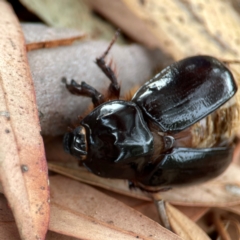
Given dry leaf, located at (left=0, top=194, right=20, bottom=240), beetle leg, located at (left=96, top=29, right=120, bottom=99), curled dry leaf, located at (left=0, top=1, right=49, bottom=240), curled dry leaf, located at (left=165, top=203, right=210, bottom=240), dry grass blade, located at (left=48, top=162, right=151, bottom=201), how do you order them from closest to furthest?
1. curled dry leaf, located at (left=0, top=1, right=49, bottom=240)
2. dry leaf, located at (left=0, top=194, right=20, bottom=240)
3. curled dry leaf, located at (left=165, top=203, right=210, bottom=240)
4. dry grass blade, located at (left=48, top=162, right=151, bottom=201)
5. beetle leg, located at (left=96, top=29, right=120, bottom=99)

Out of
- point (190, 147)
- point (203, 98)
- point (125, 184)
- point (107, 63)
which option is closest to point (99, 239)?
point (125, 184)

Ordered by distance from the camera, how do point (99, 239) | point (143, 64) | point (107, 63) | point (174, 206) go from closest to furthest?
1. point (99, 239)
2. point (174, 206)
3. point (107, 63)
4. point (143, 64)

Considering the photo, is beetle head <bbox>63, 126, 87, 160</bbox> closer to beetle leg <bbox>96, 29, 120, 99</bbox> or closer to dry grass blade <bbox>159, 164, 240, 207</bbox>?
beetle leg <bbox>96, 29, 120, 99</bbox>

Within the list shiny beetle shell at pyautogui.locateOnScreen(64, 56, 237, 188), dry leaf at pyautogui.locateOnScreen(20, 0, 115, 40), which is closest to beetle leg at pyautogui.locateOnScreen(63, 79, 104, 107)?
shiny beetle shell at pyautogui.locateOnScreen(64, 56, 237, 188)

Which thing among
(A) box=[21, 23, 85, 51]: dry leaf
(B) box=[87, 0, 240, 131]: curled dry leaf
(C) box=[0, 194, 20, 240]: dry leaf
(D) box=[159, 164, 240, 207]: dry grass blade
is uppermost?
(B) box=[87, 0, 240, 131]: curled dry leaf

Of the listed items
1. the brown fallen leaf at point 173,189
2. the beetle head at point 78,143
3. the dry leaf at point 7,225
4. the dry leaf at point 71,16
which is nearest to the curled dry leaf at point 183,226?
the brown fallen leaf at point 173,189

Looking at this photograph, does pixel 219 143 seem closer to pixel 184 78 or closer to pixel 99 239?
pixel 184 78

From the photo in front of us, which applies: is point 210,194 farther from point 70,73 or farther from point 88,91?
→ point 70,73
